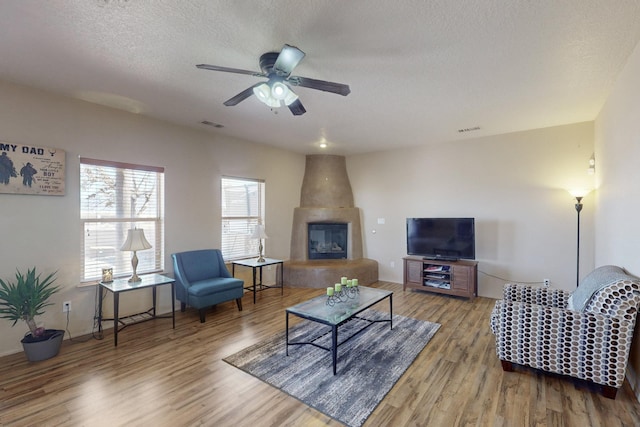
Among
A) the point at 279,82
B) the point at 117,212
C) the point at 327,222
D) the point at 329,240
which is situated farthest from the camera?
the point at 329,240

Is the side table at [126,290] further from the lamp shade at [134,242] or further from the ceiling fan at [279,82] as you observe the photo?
the ceiling fan at [279,82]

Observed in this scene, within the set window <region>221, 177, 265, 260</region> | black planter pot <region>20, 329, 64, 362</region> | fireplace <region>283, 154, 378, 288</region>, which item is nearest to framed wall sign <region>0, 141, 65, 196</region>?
black planter pot <region>20, 329, 64, 362</region>

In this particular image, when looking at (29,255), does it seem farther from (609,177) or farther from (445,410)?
(609,177)

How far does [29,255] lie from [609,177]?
20.2ft

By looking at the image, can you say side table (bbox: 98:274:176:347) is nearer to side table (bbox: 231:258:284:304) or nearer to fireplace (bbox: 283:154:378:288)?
side table (bbox: 231:258:284:304)

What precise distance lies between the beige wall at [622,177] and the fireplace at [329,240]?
12.7 ft

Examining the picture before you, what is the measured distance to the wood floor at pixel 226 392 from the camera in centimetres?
201

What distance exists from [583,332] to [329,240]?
431 centimetres

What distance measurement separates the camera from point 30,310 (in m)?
2.79

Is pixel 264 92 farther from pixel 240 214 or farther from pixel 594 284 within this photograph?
pixel 594 284

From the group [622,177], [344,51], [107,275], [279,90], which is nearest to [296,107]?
[279,90]

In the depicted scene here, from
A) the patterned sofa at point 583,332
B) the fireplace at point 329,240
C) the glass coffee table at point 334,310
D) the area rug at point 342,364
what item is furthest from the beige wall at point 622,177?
the fireplace at point 329,240

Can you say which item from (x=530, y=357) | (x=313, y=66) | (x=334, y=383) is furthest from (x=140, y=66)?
(x=530, y=357)

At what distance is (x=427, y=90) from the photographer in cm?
302
